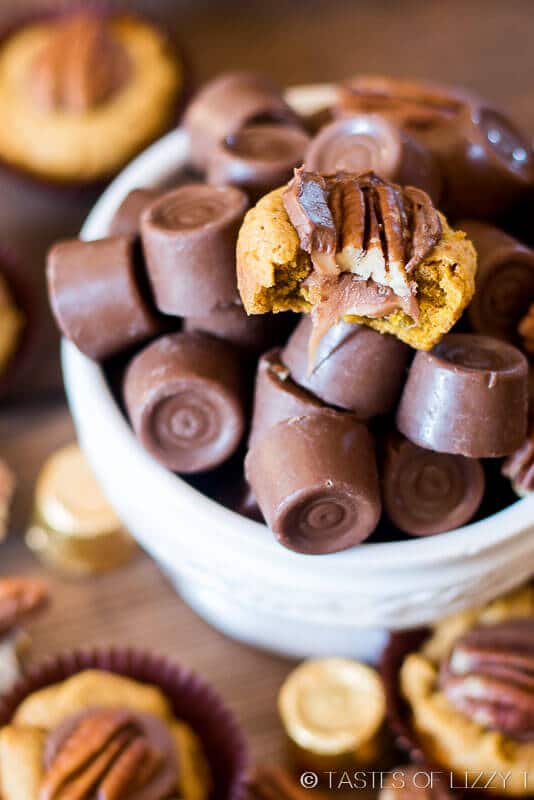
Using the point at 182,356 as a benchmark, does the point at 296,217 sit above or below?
above

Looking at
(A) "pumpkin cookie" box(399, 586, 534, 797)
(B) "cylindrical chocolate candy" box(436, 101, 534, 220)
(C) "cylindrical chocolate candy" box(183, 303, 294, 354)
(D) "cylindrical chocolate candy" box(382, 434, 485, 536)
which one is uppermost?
(B) "cylindrical chocolate candy" box(436, 101, 534, 220)

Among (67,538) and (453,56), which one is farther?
(453,56)

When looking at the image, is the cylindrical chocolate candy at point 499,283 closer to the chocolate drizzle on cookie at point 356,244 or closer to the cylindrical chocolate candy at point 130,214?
the chocolate drizzle on cookie at point 356,244

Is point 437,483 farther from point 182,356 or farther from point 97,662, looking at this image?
point 97,662

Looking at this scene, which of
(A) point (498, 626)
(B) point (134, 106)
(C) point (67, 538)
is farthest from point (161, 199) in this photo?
(B) point (134, 106)

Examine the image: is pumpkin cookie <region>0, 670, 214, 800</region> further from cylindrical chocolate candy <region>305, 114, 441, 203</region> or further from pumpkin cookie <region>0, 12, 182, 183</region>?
pumpkin cookie <region>0, 12, 182, 183</region>

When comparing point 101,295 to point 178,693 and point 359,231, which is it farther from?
point 178,693

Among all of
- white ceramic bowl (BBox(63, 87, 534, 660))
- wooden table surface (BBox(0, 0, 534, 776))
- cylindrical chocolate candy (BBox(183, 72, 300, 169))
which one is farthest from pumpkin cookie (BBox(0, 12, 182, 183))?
white ceramic bowl (BBox(63, 87, 534, 660))
